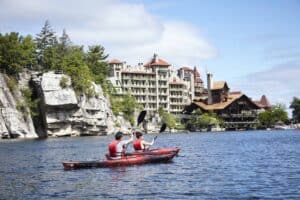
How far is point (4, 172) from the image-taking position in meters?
36.0

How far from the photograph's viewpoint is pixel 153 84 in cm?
18262

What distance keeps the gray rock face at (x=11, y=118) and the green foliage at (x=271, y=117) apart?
92.2 m

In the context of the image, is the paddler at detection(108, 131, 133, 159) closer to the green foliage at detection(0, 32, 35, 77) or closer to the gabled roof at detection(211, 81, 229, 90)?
the green foliage at detection(0, 32, 35, 77)

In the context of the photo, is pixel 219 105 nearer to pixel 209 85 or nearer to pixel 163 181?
pixel 209 85

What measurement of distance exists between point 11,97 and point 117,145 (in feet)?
234

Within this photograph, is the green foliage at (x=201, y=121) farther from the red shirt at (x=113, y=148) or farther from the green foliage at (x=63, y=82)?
the red shirt at (x=113, y=148)

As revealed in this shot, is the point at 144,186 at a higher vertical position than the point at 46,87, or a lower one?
lower

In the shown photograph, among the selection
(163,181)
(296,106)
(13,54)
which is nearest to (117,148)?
(163,181)

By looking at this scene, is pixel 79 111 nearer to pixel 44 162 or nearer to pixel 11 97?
pixel 11 97

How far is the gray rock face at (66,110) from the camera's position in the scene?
107m

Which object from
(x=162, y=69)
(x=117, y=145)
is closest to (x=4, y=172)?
(x=117, y=145)

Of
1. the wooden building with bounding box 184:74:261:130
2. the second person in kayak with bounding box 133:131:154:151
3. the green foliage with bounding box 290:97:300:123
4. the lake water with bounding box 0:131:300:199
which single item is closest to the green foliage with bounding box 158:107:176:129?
the wooden building with bounding box 184:74:261:130

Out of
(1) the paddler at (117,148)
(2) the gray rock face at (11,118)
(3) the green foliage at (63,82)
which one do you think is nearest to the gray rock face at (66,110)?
(3) the green foliage at (63,82)

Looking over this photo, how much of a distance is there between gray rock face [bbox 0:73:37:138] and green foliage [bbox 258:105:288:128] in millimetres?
92197
